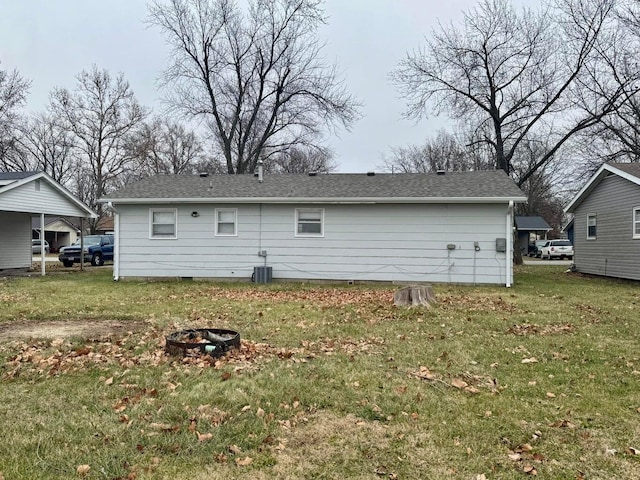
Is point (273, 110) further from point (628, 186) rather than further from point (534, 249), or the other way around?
point (534, 249)

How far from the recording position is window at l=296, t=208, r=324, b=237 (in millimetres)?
14414

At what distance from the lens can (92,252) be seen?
23.7 metres

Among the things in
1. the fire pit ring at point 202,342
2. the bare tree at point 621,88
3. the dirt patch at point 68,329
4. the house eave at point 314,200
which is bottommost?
the dirt patch at point 68,329

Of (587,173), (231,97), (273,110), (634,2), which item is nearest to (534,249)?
(587,173)

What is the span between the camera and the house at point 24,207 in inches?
632

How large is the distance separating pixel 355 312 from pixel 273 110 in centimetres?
2373

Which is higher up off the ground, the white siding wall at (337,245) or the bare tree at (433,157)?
the bare tree at (433,157)

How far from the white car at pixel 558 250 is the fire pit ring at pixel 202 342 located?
33.3 metres

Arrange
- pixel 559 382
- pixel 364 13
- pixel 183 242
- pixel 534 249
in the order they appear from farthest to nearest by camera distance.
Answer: pixel 534 249, pixel 364 13, pixel 183 242, pixel 559 382

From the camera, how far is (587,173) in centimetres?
2839

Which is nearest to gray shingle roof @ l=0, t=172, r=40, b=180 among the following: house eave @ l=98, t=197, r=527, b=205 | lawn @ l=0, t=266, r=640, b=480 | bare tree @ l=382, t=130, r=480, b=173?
house eave @ l=98, t=197, r=527, b=205

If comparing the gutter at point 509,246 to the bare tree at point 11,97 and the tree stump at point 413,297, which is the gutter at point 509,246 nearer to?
the tree stump at point 413,297

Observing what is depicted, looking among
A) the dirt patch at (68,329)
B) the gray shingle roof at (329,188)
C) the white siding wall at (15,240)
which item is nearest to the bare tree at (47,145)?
the white siding wall at (15,240)

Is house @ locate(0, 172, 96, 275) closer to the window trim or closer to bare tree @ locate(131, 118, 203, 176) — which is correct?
the window trim
